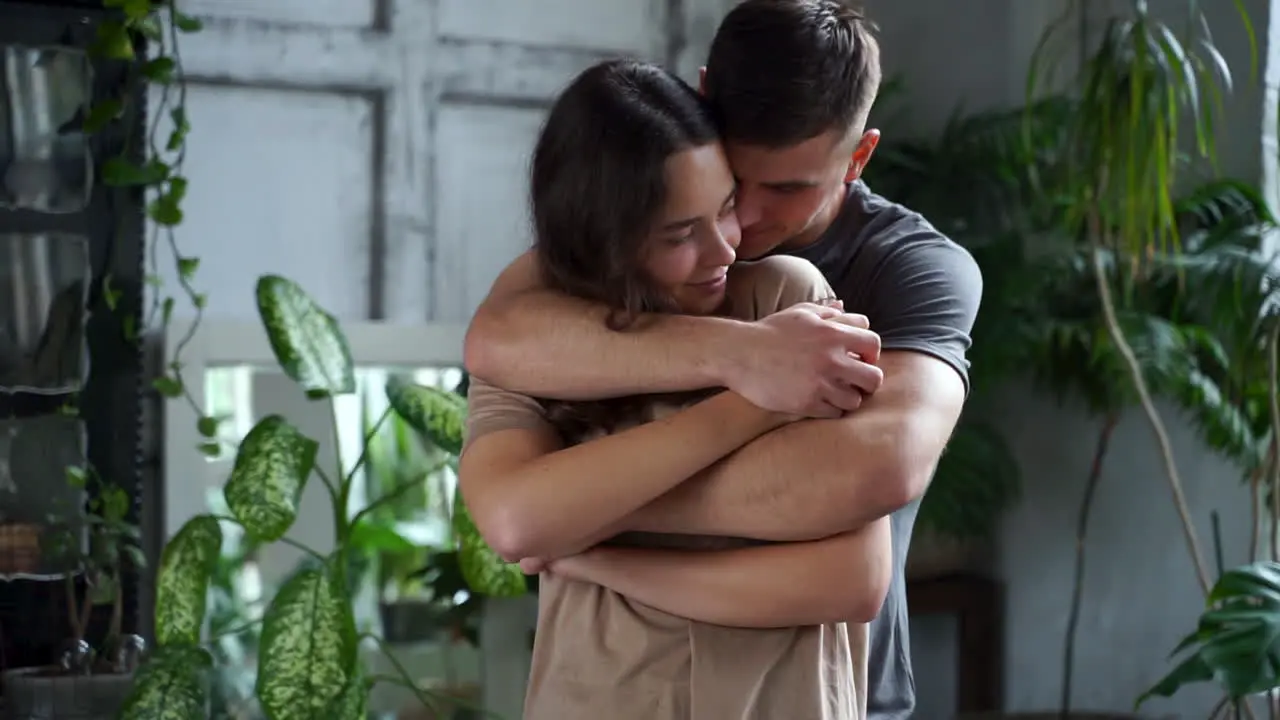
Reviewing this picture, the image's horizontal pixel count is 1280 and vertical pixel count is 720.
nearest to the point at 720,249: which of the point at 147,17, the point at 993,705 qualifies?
the point at 147,17

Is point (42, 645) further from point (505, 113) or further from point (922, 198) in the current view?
point (922, 198)

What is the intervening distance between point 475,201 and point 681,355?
2321 millimetres

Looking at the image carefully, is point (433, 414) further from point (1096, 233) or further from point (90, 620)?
point (1096, 233)

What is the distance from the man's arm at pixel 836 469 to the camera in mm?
1206

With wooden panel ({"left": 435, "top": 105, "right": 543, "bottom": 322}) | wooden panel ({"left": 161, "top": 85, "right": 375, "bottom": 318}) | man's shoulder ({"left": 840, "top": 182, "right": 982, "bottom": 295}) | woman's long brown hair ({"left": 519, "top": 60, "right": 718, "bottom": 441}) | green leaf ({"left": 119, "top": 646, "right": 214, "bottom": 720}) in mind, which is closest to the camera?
woman's long brown hair ({"left": 519, "top": 60, "right": 718, "bottom": 441})

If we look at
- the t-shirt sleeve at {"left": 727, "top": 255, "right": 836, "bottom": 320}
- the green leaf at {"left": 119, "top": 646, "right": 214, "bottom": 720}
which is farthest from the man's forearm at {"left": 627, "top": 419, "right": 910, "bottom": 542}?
the green leaf at {"left": 119, "top": 646, "right": 214, "bottom": 720}

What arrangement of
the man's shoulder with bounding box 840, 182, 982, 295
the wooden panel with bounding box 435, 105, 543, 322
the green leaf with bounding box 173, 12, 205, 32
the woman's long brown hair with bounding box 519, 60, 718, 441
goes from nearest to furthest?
the woman's long brown hair with bounding box 519, 60, 718, 441
the man's shoulder with bounding box 840, 182, 982, 295
the green leaf with bounding box 173, 12, 205, 32
the wooden panel with bounding box 435, 105, 543, 322

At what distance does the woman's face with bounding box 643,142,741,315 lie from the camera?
119 centimetres

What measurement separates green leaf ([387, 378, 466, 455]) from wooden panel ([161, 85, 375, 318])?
654mm

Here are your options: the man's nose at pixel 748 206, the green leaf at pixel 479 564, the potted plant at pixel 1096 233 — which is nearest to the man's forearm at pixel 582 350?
the man's nose at pixel 748 206

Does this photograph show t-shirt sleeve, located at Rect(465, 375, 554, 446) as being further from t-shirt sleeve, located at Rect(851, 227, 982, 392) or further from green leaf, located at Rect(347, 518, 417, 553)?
green leaf, located at Rect(347, 518, 417, 553)

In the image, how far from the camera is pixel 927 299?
1.36 m

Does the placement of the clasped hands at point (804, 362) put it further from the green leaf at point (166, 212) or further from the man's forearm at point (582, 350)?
the green leaf at point (166, 212)

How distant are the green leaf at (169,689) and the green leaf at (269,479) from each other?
0.82 feet
